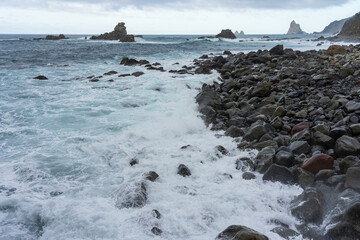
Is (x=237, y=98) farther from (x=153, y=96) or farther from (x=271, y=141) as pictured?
(x=271, y=141)

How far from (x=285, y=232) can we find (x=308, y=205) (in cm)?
56

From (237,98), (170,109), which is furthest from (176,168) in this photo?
(237,98)

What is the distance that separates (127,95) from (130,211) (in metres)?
7.65

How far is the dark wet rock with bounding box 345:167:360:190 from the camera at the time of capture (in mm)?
3574

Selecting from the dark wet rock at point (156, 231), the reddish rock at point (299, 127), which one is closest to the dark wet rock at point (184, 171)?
the dark wet rock at point (156, 231)

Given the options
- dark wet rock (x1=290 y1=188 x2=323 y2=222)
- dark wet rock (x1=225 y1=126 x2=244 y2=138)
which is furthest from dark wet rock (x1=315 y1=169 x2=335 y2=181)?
dark wet rock (x1=225 y1=126 x2=244 y2=138)

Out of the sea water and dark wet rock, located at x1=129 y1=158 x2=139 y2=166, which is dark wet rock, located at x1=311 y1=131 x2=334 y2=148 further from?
dark wet rock, located at x1=129 y1=158 x2=139 y2=166

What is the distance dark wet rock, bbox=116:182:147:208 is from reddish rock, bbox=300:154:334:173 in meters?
2.79

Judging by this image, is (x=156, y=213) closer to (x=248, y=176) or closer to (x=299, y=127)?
(x=248, y=176)

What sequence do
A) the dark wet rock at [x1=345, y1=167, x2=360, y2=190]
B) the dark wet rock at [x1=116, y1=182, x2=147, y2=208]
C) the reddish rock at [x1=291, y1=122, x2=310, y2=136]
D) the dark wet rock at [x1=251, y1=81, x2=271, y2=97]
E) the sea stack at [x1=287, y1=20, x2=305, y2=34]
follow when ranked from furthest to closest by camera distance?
1. the sea stack at [x1=287, y1=20, x2=305, y2=34]
2. the dark wet rock at [x1=251, y1=81, x2=271, y2=97]
3. the reddish rock at [x1=291, y1=122, x2=310, y2=136]
4. the dark wet rock at [x1=116, y1=182, x2=147, y2=208]
5. the dark wet rock at [x1=345, y1=167, x2=360, y2=190]

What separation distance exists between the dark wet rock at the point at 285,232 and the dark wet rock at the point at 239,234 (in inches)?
14.1

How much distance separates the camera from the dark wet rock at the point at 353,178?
357cm

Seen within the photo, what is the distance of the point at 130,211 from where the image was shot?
12.4 ft

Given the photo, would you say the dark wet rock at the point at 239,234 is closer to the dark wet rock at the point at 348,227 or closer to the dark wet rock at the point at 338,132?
the dark wet rock at the point at 348,227
